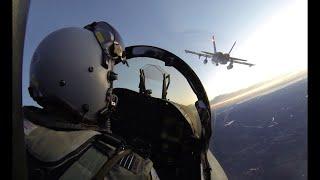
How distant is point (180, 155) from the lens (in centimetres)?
318

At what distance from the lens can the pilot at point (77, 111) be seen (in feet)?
5.97

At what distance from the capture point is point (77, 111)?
2.40m

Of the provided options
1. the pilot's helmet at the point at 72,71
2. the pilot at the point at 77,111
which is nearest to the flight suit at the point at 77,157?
the pilot at the point at 77,111

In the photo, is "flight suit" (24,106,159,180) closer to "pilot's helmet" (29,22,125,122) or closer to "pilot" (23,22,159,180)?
"pilot" (23,22,159,180)

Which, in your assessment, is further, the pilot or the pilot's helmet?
the pilot's helmet

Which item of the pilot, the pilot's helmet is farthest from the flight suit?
the pilot's helmet

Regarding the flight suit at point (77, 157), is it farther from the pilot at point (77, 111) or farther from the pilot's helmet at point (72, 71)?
the pilot's helmet at point (72, 71)

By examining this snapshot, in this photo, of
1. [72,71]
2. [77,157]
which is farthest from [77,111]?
[77,157]

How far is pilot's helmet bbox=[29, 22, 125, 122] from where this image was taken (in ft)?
7.46
